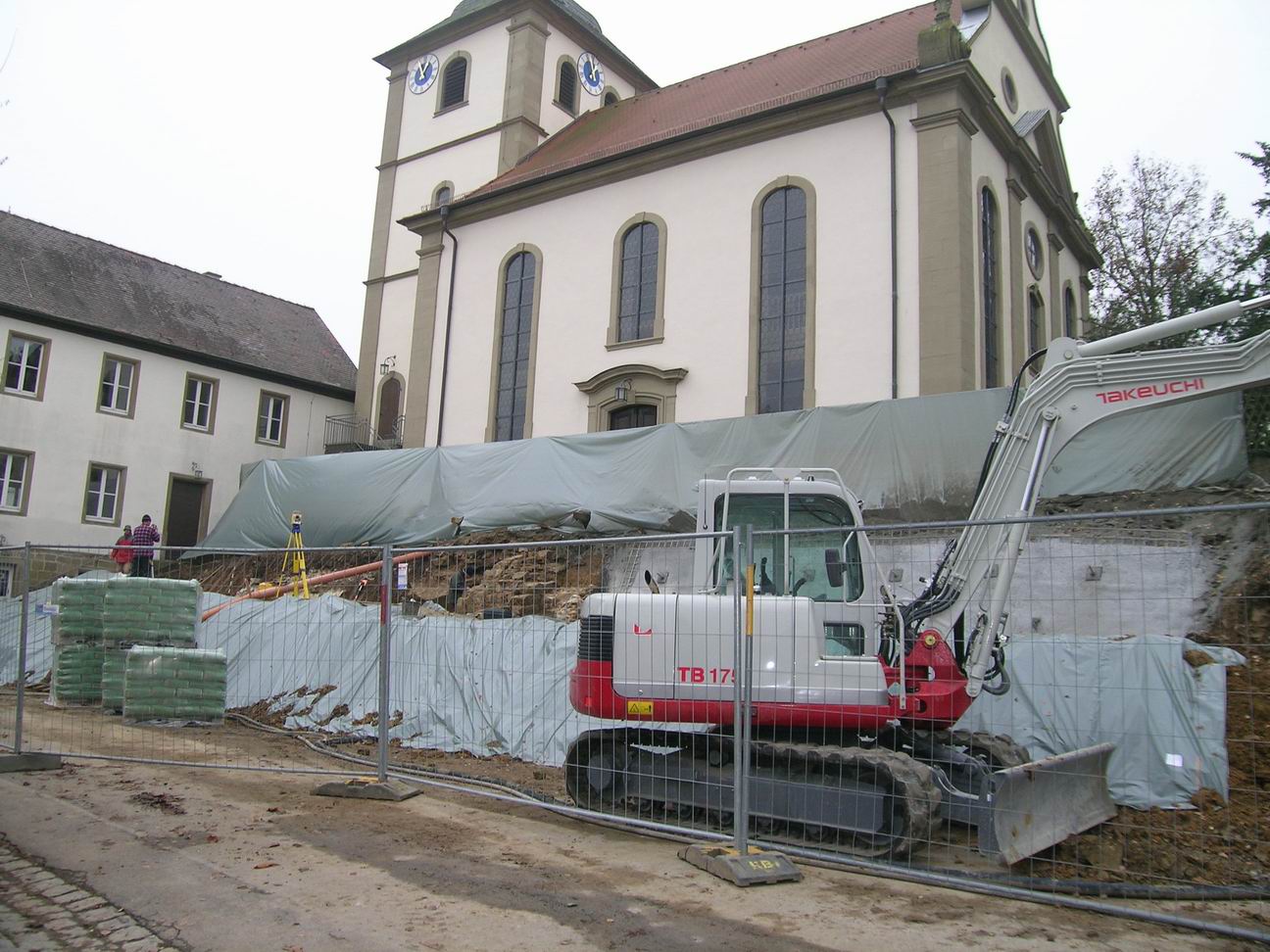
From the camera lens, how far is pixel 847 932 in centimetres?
461

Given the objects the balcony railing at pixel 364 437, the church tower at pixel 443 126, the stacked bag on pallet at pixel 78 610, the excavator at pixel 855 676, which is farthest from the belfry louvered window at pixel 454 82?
the excavator at pixel 855 676

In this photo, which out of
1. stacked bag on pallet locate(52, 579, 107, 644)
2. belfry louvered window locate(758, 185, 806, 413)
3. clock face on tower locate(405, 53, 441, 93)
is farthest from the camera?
clock face on tower locate(405, 53, 441, 93)

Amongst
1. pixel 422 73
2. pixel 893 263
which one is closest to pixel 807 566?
pixel 893 263

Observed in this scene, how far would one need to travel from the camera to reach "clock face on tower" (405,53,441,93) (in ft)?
103

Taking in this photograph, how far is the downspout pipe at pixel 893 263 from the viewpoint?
18984mm

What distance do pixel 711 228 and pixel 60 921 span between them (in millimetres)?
19692

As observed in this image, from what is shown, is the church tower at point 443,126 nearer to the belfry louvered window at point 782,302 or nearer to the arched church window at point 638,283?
the arched church window at point 638,283

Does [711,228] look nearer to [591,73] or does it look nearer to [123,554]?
[591,73]

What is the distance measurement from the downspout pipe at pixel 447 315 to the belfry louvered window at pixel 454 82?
17.8 feet

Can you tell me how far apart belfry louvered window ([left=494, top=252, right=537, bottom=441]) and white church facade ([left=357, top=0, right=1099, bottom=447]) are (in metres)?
0.06

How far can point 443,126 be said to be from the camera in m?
30.5

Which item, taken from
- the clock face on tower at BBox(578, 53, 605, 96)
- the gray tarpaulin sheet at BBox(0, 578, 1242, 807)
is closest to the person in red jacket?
the gray tarpaulin sheet at BBox(0, 578, 1242, 807)

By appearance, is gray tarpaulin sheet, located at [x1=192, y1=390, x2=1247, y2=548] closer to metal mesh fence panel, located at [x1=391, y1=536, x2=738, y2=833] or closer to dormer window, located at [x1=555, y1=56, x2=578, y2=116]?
metal mesh fence panel, located at [x1=391, y1=536, x2=738, y2=833]

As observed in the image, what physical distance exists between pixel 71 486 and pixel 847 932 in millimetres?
29129
